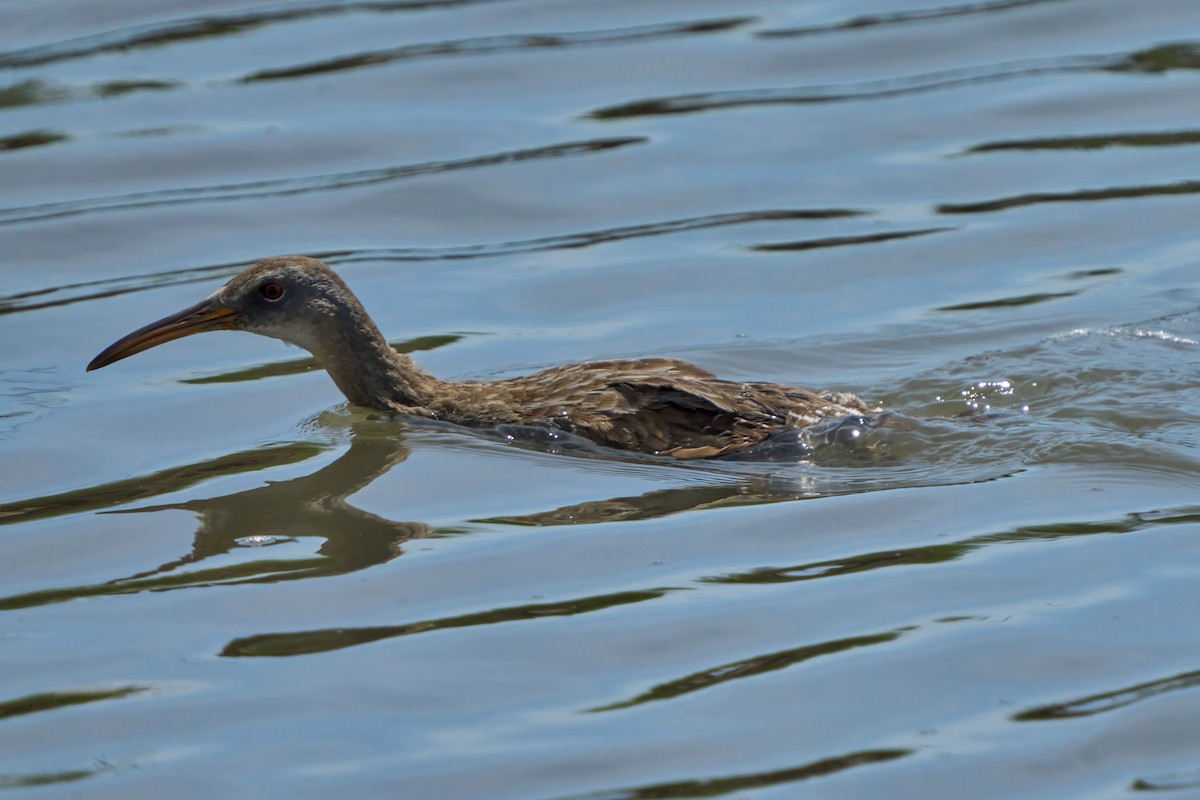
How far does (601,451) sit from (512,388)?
2.29 feet

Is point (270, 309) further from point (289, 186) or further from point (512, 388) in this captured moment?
point (289, 186)

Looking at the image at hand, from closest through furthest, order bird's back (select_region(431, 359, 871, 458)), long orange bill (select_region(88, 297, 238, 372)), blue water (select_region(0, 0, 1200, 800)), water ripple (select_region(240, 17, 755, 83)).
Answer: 1. blue water (select_region(0, 0, 1200, 800))
2. bird's back (select_region(431, 359, 871, 458))
3. long orange bill (select_region(88, 297, 238, 372))
4. water ripple (select_region(240, 17, 755, 83))

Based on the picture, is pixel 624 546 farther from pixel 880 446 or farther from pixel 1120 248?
pixel 1120 248

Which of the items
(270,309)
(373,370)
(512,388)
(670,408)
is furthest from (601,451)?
(270,309)

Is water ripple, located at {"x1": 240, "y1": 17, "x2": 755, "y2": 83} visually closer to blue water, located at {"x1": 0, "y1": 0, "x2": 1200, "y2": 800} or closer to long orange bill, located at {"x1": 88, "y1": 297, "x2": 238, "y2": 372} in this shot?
blue water, located at {"x1": 0, "y1": 0, "x2": 1200, "y2": 800}

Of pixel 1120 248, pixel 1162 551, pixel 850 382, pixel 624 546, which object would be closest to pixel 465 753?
pixel 624 546

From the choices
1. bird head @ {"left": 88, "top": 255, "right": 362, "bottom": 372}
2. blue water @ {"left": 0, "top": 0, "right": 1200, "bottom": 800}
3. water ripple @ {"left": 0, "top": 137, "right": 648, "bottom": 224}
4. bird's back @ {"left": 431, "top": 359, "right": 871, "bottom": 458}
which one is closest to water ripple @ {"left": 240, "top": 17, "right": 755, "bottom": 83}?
blue water @ {"left": 0, "top": 0, "right": 1200, "bottom": 800}

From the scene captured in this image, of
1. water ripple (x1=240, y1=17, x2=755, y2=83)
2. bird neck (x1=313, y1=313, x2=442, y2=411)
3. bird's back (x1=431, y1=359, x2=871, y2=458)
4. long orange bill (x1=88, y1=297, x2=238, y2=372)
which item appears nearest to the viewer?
bird's back (x1=431, y1=359, x2=871, y2=458)

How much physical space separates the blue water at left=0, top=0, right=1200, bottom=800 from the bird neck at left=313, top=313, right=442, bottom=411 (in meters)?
0.23

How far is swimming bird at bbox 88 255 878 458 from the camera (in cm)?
905

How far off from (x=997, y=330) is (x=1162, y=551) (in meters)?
3.52

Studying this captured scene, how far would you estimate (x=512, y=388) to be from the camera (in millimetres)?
9602

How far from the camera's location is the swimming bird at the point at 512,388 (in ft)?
29.7

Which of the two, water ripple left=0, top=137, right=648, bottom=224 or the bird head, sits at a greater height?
water ripple left=0, top=137, right=648, bottom=224
